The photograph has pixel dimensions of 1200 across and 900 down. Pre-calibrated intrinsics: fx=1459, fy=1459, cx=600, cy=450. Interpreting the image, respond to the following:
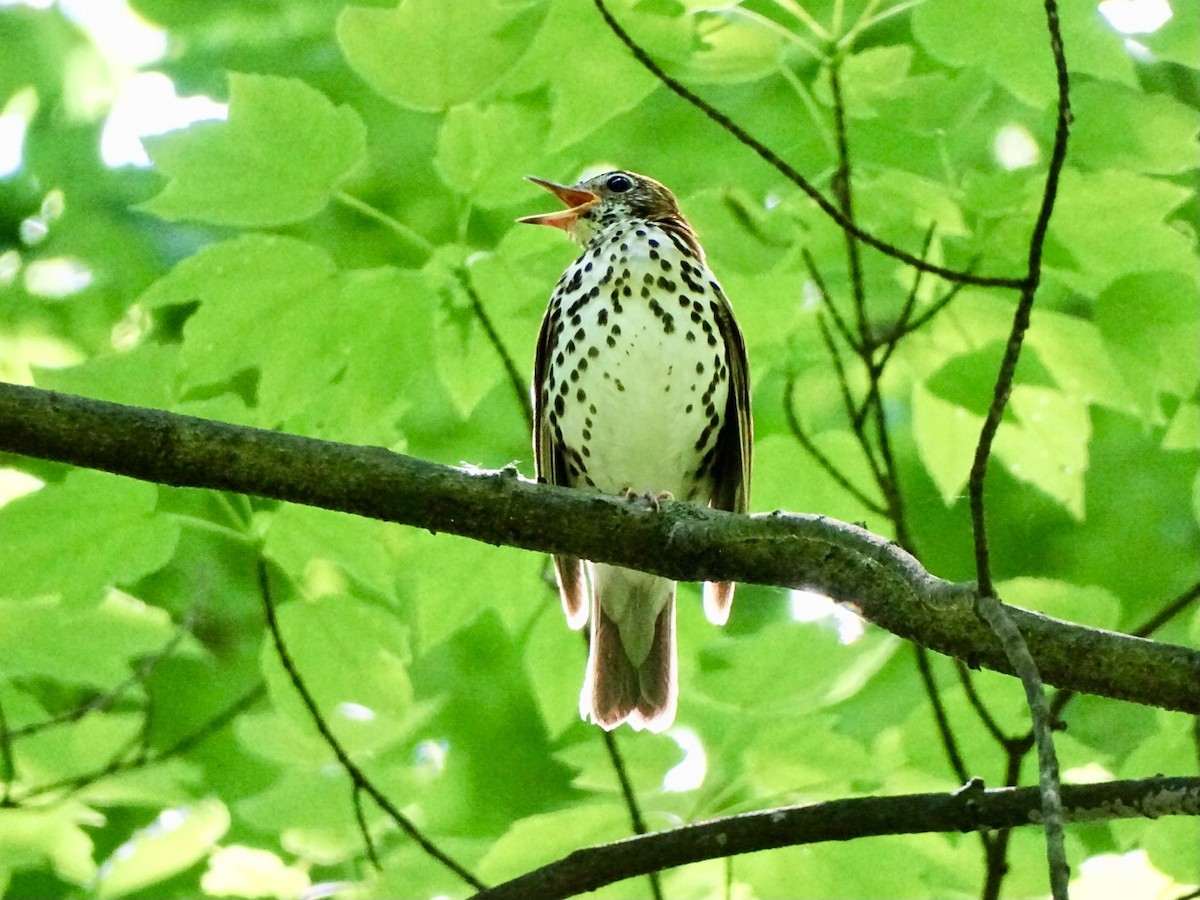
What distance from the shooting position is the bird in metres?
4.79

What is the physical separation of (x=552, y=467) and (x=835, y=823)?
8.65 ft

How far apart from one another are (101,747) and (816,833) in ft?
6.66

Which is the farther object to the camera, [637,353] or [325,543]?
[637,353]

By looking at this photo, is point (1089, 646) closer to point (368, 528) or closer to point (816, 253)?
point (816, 253)

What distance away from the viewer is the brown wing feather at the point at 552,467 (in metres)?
4.10

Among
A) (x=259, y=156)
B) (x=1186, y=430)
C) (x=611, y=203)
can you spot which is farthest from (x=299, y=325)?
(x=611, y=203)

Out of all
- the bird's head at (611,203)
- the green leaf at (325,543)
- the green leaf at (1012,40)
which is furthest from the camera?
the bird's head at (611,203)

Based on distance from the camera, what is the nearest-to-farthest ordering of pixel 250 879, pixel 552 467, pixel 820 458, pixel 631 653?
pixel 820 458 → pixel 250 879 → pixel 631 653 → pixel 552 467

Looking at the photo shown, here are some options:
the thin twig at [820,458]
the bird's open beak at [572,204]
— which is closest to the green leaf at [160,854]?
the thin twig at [820,458]

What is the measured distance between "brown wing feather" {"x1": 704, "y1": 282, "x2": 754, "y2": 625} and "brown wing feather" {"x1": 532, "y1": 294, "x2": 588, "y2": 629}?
0.37 meters

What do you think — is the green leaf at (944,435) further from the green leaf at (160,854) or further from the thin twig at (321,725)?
the green leaf at (160,854)

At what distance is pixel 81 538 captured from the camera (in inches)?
123

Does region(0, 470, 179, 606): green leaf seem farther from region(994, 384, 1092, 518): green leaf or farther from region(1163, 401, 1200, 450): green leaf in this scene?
region(1163, 401, 1200, 450): green leaf

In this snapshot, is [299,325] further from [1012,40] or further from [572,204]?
[572,204]
